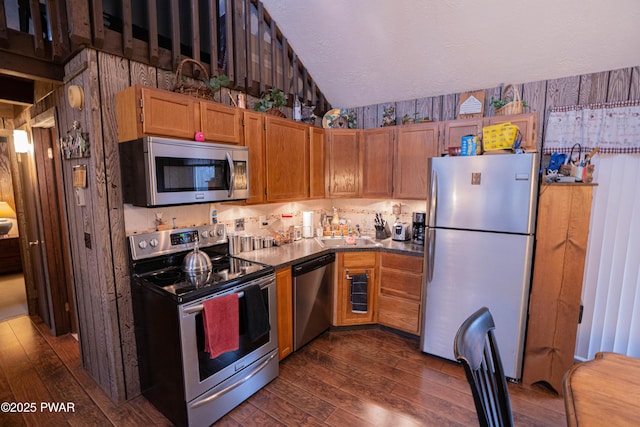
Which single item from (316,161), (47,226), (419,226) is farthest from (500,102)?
(47,226)

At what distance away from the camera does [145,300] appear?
2059mm

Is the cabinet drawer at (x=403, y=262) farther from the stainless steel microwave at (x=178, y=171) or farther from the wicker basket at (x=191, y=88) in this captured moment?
the wicker basket at (x=191, y=88)

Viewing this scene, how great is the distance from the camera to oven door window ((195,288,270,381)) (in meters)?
1.88

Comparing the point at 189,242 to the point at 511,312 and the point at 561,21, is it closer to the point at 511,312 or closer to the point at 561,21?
the point at 511,312

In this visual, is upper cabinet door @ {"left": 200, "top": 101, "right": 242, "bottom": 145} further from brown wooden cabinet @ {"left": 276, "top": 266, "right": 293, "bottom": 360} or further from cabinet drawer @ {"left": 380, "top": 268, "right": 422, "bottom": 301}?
cabinet drawer @ {"left": 380, "top": 268, "right": 422, "bottom": 301}

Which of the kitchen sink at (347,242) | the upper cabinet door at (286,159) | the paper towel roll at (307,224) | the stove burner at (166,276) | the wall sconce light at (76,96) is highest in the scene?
the wall sconce light at (76,96)

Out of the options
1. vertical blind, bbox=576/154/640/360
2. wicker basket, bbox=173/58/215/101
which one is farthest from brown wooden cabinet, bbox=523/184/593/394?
wicker basket, bbox=173/58/215/101

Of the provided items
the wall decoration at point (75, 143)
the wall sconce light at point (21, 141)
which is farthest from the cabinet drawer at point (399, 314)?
the wall sconce light at point (21, 141)

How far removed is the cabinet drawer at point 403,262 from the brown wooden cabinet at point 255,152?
4.54 ft

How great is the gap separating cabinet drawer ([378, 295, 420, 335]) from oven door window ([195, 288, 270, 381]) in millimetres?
1336

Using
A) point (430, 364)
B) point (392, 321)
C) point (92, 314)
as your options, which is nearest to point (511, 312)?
point (430, 364)

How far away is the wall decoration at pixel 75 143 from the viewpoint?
6.68 feet

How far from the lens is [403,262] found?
2951mm

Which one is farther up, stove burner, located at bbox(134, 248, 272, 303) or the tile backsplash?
the tile backsplash
